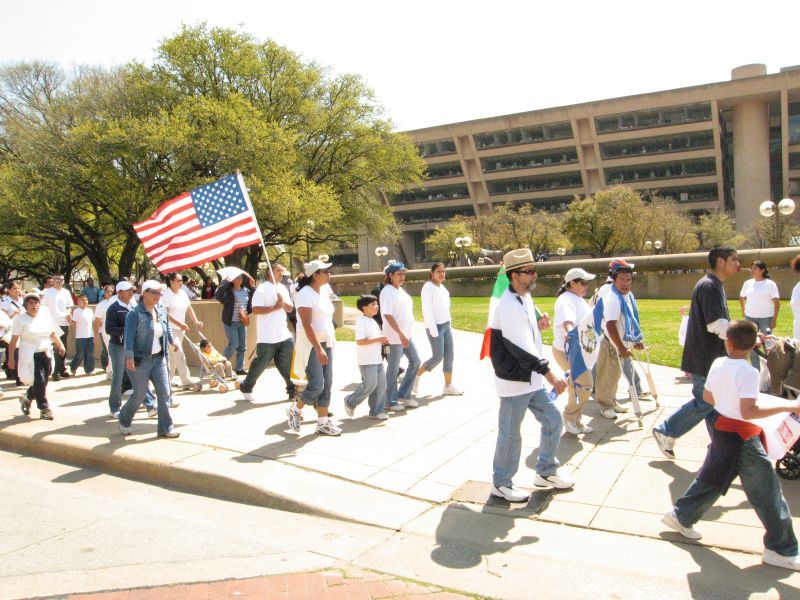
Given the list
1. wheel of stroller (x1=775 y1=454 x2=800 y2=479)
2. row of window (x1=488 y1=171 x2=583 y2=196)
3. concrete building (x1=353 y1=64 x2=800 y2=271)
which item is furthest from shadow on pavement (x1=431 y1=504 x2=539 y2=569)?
row of window (x1=488 y1=171 x2=583 y2=196)

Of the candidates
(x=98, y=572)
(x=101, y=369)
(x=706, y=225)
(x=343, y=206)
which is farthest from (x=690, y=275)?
(x=706, y=225)

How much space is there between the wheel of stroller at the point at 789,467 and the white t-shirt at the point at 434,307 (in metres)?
4.46

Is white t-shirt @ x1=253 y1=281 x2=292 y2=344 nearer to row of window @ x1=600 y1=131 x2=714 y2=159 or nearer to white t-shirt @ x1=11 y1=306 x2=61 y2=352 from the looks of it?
white t-shirt @ x1=11 y1=306 x2=61 y2=352

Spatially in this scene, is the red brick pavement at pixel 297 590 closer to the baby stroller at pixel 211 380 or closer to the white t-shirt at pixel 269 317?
the white t-shirt at pixel 269 317

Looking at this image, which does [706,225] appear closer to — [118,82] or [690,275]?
[690,275]

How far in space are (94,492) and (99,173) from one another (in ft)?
76.0

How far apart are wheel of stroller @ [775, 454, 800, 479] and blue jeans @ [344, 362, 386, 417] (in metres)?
4.07

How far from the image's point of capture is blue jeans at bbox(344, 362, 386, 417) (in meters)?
7.59

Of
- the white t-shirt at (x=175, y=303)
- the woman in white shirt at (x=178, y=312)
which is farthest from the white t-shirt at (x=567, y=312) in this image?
the white t-shirt at (x=175, y=303)

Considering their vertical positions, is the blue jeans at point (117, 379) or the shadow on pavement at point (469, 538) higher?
the blue jeans at point (117, 379)

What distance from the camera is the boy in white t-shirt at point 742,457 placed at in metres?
3.95

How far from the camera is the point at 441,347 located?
9.01 m

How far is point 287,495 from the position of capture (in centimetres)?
546

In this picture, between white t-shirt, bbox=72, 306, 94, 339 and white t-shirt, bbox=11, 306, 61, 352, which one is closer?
white t-shirt, bbox=11, 306, 61, 352
